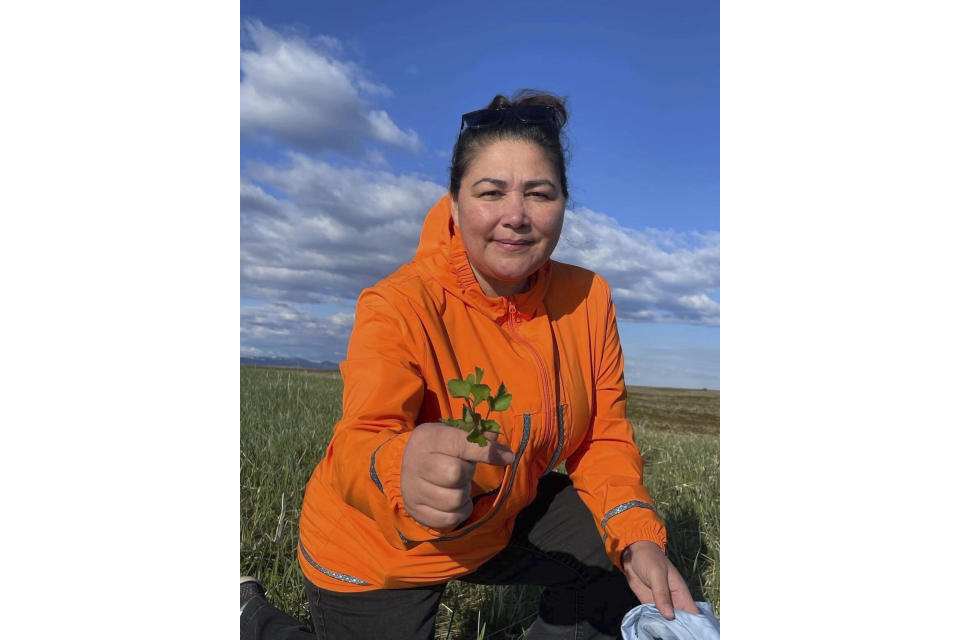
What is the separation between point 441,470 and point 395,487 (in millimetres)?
223

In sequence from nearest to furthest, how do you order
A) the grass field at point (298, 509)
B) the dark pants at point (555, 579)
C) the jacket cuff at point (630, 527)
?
1. the jacket cuff at point (630, 527)
2. the dark pants at point (555, 579)
3. the grass field at point (298, 509)

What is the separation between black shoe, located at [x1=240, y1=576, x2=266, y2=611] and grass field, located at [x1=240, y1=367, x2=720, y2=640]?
0.29ft

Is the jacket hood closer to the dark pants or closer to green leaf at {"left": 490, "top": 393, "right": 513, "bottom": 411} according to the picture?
the dark pants

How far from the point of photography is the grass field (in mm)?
2508

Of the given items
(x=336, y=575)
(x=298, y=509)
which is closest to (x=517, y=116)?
(x=336, y=575)

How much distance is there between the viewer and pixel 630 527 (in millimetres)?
1853

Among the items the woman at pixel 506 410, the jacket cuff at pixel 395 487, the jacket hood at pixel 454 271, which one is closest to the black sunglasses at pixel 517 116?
the woman at pixel 506 410

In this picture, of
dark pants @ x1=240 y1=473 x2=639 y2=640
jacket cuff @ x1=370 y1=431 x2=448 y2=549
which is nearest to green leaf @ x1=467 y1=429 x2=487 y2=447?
jacket cuff @ x1=370 y1=431 x2=448 y2=549

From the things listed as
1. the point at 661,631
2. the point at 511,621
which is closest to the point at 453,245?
the point at 661,631

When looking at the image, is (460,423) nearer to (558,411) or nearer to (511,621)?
(558,411)

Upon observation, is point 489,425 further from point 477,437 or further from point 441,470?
point 441,470

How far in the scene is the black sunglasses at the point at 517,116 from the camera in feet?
6.40

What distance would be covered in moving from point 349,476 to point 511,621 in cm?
137

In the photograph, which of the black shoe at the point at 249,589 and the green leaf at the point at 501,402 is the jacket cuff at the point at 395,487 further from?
the black shoe at the point at 249,589
